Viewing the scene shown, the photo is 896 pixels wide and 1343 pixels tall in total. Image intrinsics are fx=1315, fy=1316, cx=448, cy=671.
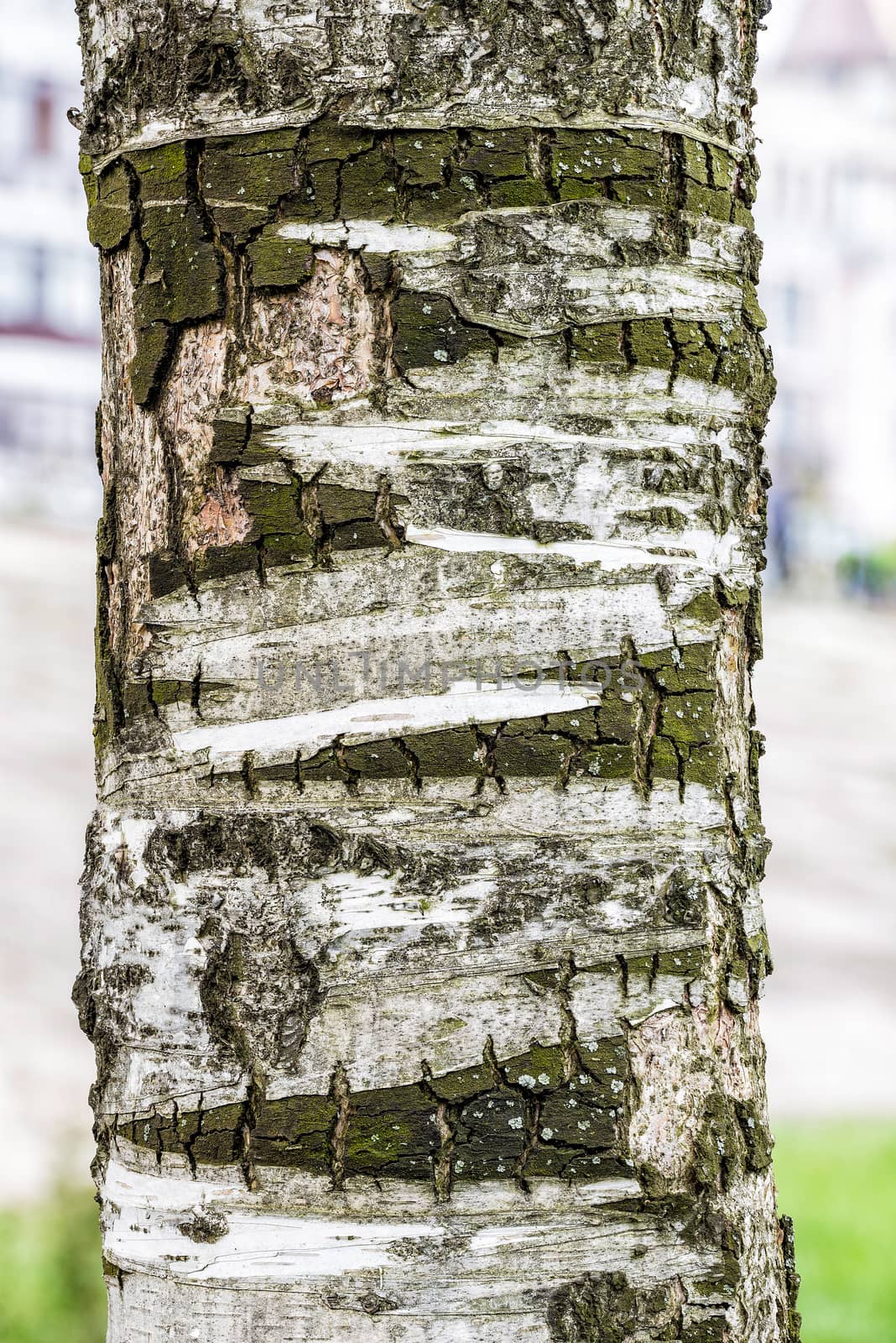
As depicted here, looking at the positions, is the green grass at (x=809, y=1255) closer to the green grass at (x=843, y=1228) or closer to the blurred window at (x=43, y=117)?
the green grass at (x=843, y=1228)

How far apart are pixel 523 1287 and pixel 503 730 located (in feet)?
1.59

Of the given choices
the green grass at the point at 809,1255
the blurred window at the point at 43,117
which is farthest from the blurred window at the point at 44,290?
the green grass at the point at 809,1255

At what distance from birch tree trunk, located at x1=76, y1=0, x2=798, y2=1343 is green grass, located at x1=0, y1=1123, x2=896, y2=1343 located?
134 inches

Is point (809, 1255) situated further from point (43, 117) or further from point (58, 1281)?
point (43, 117)

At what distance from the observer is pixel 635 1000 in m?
1.18

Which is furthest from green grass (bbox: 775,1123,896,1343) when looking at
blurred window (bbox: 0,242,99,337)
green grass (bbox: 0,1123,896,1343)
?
blurred window (bbox: 0,242,99,337)

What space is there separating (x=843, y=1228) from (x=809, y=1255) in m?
0.26

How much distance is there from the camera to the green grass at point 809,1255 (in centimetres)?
424

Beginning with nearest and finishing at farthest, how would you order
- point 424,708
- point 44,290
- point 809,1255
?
point 424,708 → point 809,1255 → point 44,290

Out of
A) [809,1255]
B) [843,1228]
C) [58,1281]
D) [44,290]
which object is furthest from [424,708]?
[44,290]

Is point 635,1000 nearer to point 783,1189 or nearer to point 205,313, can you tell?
point 205,313

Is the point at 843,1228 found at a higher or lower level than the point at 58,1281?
lower

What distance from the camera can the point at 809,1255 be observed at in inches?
212

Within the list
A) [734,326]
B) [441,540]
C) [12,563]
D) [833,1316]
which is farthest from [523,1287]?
[12,563]
